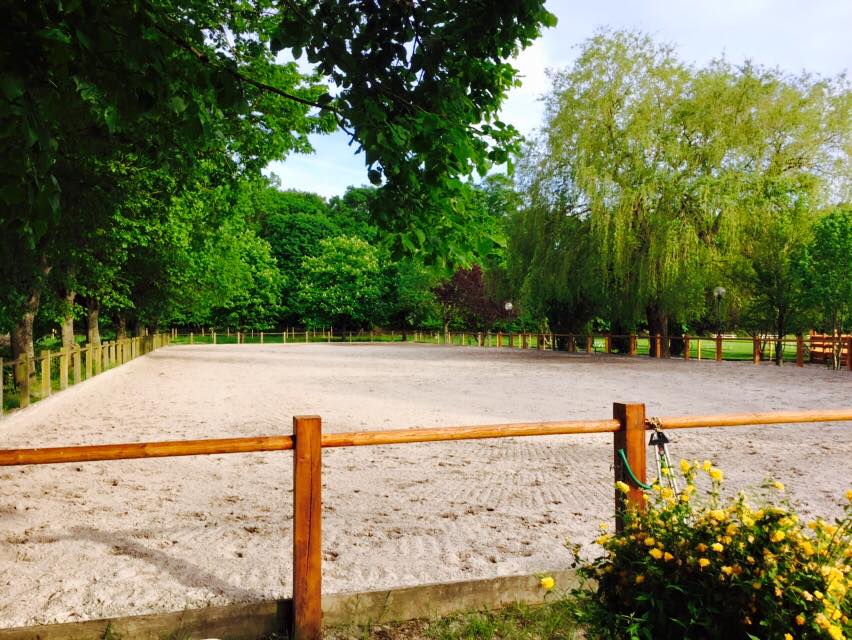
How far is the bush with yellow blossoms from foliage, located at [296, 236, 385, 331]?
190ft

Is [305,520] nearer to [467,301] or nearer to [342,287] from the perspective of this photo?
[467,301]

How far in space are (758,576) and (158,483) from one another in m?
6.10

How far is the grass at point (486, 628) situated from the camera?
3619mm

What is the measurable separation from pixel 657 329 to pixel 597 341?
24686mm

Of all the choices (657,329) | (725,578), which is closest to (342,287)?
(657,329)

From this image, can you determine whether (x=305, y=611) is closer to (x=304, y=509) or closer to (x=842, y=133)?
(x=304, y=509)

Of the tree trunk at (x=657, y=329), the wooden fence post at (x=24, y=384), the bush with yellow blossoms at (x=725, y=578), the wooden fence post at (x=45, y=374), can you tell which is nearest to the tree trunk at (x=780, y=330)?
the tree trunk at (x=657, y=329)

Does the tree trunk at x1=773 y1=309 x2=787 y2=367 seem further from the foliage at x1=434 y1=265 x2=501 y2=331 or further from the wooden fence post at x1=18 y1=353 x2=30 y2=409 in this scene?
the wooden fence post at x1=18 y1=353 x2=30 y2=409

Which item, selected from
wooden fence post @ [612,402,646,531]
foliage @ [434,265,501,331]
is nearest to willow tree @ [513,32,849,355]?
foliage @ [434,265,501,331]

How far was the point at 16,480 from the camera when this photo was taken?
7.34 meters

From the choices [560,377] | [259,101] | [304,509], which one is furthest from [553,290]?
[304,509]

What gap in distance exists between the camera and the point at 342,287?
61.7 m

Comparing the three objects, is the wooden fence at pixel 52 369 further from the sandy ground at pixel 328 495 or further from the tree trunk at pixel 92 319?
the tree trunk at pixel 92 319

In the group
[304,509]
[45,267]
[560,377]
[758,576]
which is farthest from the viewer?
[560,377]
